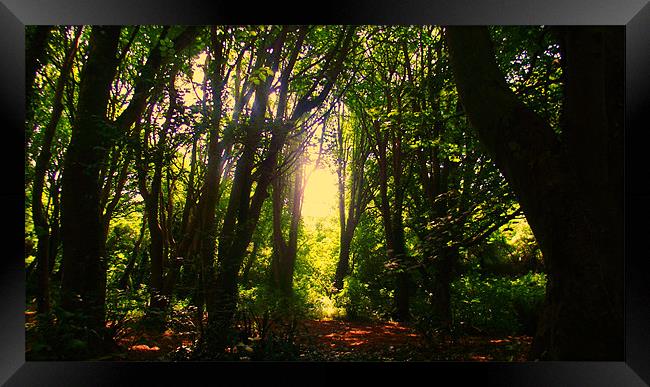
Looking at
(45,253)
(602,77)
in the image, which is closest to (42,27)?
(45,253)

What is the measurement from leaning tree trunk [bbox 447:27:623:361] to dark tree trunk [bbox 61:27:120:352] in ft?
10.7

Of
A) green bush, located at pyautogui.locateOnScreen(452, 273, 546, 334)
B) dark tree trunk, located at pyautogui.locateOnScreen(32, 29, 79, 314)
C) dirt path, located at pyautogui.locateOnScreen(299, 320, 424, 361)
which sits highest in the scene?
dark tree trunk, located at pyautogui.locateOnScreen(32, 29, 79, 314)

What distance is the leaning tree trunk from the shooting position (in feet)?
6.38

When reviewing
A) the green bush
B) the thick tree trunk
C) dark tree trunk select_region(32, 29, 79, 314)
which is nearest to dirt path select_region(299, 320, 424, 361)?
the green bush

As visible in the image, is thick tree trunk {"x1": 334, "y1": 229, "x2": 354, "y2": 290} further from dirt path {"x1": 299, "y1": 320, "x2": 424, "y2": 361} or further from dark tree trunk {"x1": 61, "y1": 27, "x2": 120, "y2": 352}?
dark tree trunk {"x1": 61, "y1": 27, "x2": 120, "y2": 352}

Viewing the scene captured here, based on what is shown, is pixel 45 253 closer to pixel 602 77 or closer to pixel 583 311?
pixel 583 311

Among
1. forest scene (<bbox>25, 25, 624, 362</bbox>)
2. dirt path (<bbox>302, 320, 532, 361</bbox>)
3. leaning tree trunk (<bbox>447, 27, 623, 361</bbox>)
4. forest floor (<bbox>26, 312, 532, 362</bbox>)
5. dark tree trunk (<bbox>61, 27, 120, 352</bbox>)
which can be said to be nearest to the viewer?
leaning tree trunk (<bbox>447, 27, 623, 361</bbox>)

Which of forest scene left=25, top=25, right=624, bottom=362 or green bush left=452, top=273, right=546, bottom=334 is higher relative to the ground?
forest scene left=25, top=25, right=624, bottom=362

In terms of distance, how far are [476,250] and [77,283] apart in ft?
17.4

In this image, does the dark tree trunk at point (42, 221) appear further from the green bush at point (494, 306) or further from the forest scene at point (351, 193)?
the green bush at point (494, 306)

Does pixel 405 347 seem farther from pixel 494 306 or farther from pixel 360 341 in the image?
pixel 494 306
